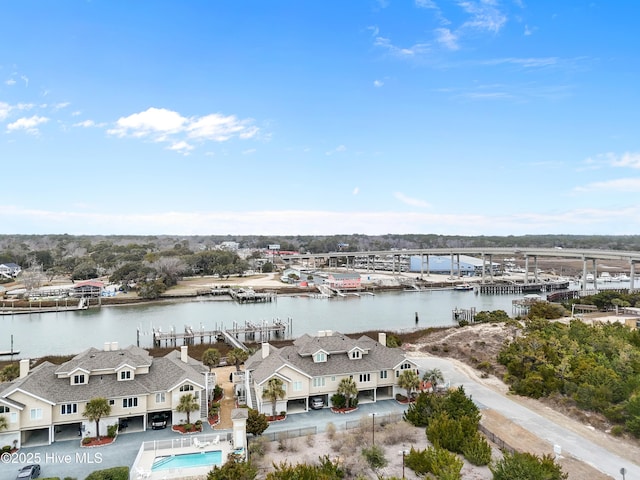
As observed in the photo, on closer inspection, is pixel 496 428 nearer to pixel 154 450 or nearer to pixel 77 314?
pixel 154 450

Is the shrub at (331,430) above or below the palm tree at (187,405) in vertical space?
below

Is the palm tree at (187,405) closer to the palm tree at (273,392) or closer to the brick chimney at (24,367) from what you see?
the palm tree at (273,392)

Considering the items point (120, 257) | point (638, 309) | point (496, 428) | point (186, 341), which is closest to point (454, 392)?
point (496, 428)

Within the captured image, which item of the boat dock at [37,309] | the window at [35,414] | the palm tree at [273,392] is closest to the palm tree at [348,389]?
the palm tree at [273,392]

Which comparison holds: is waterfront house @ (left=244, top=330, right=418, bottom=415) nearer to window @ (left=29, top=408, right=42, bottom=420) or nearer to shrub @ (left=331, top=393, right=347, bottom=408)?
shrub @ (left=331, top=393, right=347, bottom=408)

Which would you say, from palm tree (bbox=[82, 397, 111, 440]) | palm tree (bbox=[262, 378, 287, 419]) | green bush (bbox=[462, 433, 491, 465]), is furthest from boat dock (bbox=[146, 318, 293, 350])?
green bush (bbox=[462, 433, 491, 465])

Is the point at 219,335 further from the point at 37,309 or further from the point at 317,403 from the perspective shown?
the point at 37,309

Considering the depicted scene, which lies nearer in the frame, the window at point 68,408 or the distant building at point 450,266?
the window at point 68,408
